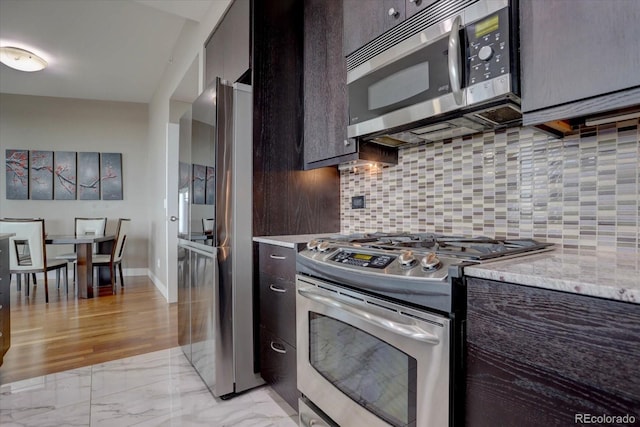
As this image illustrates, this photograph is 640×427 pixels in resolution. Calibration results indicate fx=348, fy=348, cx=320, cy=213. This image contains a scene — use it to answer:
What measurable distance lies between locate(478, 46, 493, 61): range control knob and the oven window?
3.14 ft

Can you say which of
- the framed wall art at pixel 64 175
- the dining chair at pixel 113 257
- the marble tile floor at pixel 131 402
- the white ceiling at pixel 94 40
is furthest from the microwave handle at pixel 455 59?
the framed wall art at pixel 64 175

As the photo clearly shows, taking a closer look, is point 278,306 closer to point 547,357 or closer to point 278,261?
point 278,261

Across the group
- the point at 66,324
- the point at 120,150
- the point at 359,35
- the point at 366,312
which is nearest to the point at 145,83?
the point at 120,150

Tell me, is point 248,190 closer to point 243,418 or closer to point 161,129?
point 243,418

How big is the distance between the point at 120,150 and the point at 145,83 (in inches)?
53.5

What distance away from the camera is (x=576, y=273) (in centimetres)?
79

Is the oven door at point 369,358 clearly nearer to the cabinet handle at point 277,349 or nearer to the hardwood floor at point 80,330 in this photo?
the cabinet handle at point 277,349

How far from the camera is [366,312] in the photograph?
3.77ft

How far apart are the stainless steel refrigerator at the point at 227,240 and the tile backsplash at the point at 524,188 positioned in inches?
31.1

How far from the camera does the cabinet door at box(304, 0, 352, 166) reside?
1787 mm

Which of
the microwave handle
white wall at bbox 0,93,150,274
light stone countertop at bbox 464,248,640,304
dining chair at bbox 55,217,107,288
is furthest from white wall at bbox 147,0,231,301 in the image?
light stone countertop at bbox 464,248,640,304

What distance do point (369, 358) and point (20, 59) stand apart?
16.2ft

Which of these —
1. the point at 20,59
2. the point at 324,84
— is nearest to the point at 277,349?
the point at 324,84

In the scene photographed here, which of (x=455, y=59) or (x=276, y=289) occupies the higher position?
(x=455, y=59)
